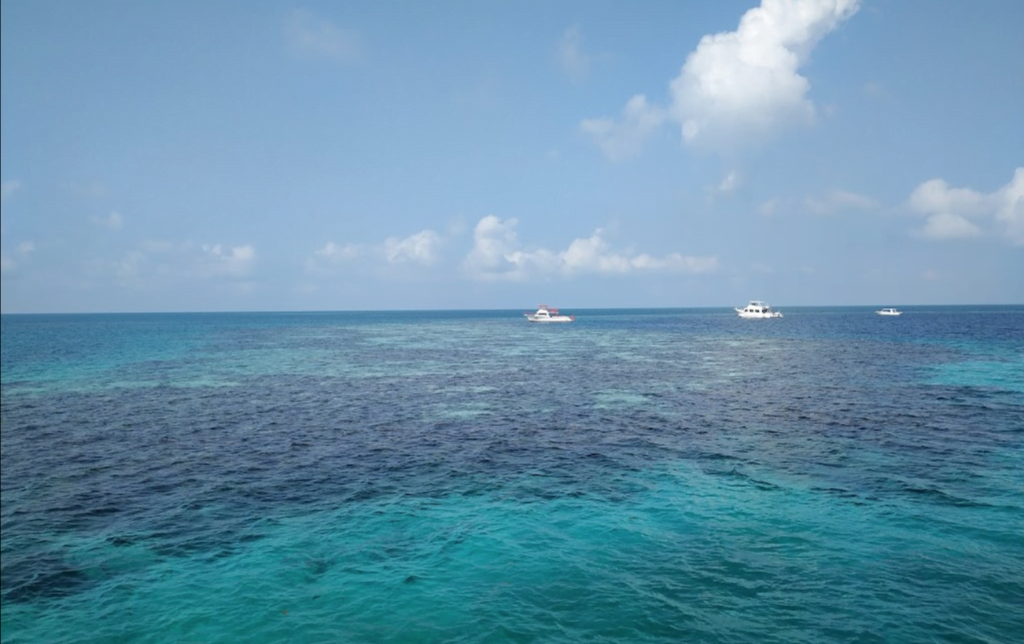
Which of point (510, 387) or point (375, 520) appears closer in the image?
point (375, 520)

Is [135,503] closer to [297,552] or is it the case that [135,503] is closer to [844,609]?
[297,552]

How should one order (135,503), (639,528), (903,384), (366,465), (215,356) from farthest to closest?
(215,356) → (903,384) → (366,465) → (135,503) → (639,528)

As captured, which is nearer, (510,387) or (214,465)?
(214,465)

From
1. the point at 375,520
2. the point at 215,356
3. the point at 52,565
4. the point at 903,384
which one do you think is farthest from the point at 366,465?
the point at 215,356

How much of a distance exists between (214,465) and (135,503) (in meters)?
5.92

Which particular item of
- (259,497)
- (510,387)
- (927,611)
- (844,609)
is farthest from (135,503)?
(510,387)

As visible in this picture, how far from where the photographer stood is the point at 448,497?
84.0 feet

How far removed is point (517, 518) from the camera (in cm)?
2300

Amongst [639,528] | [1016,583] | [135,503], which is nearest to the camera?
[1016,583]

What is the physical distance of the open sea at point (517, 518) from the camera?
15906 millimetres

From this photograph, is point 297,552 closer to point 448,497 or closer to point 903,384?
point 448,497

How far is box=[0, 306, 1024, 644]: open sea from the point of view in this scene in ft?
52.2

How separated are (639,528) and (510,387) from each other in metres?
37.2

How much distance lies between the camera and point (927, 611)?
15.8 meters
